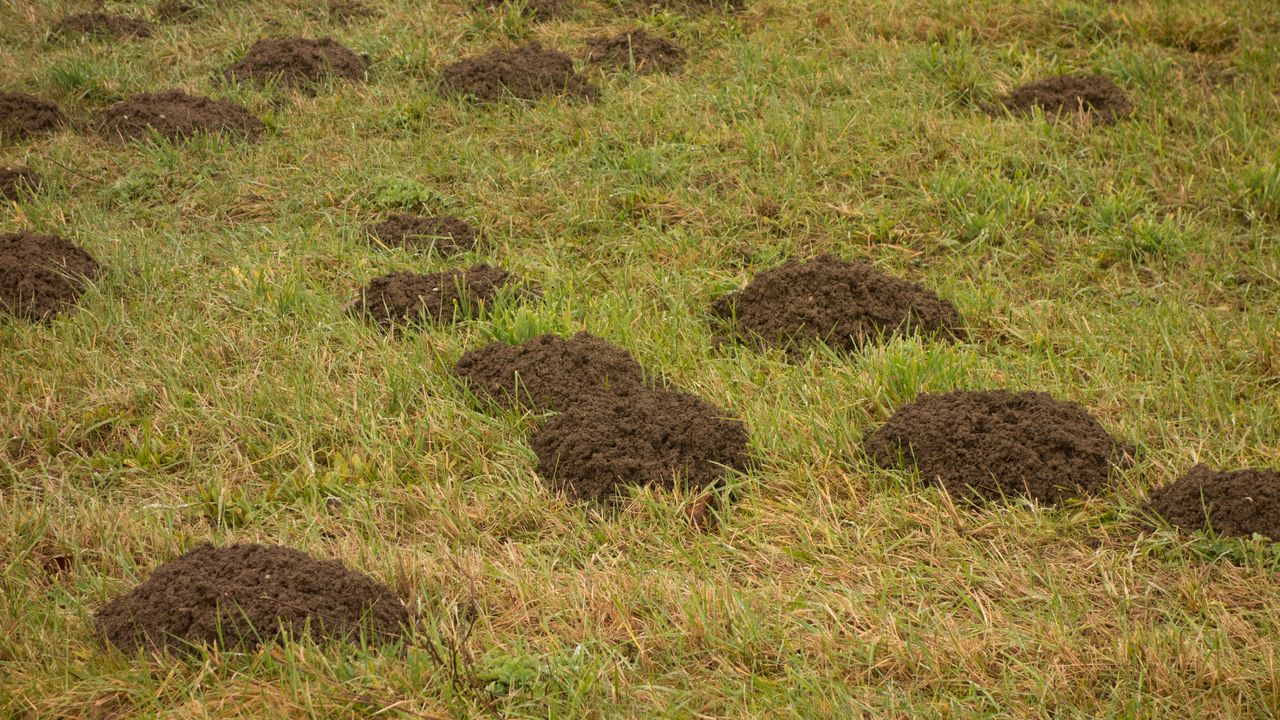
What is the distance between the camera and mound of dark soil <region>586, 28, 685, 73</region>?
702 cm

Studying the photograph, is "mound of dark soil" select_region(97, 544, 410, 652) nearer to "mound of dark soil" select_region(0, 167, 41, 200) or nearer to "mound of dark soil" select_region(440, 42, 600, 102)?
"mound of dark soil" select_region(0, 167, 41, 200)

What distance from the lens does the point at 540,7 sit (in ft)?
25.3

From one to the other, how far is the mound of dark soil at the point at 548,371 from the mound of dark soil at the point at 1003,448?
1.00 meters

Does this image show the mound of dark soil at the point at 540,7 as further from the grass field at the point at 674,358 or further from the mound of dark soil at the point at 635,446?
the mound of dark soil at the point at 635,446

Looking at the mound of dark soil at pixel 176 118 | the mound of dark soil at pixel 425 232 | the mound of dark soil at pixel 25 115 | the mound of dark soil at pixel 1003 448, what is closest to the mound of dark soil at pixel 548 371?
the mound of dark soil at pixel 1003 448

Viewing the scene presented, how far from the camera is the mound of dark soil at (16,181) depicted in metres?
5.77

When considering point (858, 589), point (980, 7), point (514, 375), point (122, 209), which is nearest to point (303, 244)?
point (122, 209)

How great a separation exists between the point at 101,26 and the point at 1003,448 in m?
6.51

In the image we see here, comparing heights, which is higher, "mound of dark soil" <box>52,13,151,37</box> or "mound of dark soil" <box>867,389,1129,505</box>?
"mound of dark soil" <box>52,13,151,37</box>

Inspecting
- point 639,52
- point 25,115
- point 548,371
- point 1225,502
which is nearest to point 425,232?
point 548,371

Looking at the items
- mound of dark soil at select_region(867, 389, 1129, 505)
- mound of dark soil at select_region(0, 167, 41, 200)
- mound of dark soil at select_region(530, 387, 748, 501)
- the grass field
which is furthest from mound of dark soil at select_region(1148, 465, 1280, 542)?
mound of dark soil at select_region(0, 167, 41, 200)

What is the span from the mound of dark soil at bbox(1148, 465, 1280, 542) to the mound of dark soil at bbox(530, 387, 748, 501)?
4.45 feet

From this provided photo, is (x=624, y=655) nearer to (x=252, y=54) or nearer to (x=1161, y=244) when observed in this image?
(x=1161, y=244)

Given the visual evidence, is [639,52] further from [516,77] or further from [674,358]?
[674,358]
